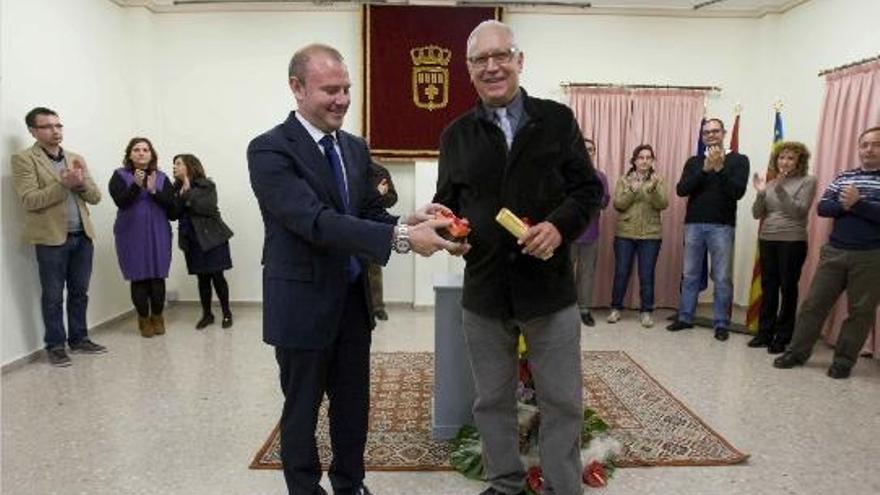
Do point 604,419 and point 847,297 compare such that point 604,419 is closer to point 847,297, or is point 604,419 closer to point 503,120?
point 503,120

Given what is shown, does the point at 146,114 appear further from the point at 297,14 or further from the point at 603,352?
the point at 603,352

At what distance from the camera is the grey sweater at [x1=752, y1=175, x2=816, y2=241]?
414 centimetres

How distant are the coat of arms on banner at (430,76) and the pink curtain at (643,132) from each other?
4.02 feet

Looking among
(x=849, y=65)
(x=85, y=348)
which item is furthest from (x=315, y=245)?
(x=849, y=65)

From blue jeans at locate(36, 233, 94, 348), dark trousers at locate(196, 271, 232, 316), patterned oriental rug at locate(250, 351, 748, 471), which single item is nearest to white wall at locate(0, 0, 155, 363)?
Answer: blue jeans at locate(36, 233, 94, 348)

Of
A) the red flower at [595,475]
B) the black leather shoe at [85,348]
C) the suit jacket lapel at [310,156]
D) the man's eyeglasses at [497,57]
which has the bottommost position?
the black leather shoe at [85,348]

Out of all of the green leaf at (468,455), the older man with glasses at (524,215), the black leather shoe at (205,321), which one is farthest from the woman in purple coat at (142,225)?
the older man with glasses at (524,215)

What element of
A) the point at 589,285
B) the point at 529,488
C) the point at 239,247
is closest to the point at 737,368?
the point at 589,285

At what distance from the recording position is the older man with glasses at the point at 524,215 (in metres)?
1.84

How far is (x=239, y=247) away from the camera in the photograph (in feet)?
18.7

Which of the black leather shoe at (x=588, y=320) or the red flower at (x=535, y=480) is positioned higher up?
the red flower at (x=535, y=480)

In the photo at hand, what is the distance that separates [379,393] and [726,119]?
4.38 meters

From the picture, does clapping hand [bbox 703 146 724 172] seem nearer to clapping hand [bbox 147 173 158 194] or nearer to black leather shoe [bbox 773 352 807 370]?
black leather shoe [bbox 773 352 807 370]

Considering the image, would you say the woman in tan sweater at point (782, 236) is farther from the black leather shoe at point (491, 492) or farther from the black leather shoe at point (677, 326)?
the black leather shoe at point (491, 492)
